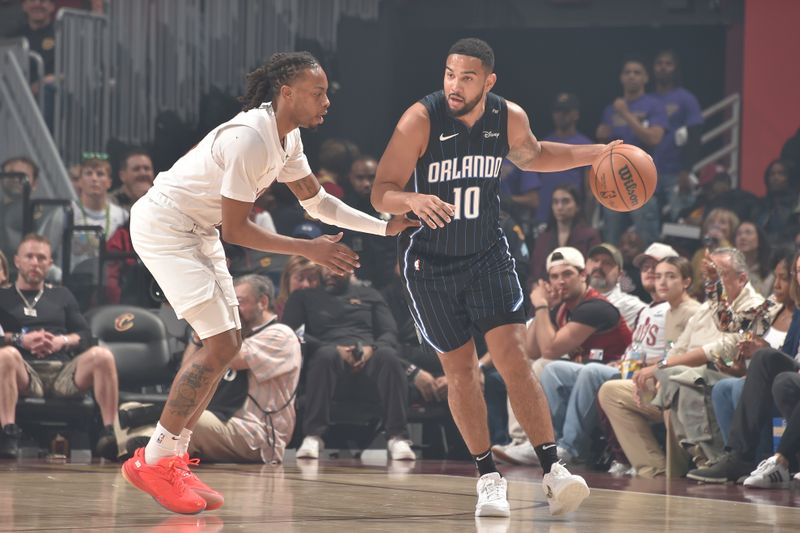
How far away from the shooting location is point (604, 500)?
5.50 meters

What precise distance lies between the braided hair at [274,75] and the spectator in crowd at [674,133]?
6.37 meters

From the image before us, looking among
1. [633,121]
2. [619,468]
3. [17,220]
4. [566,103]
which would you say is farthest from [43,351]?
[633,121]

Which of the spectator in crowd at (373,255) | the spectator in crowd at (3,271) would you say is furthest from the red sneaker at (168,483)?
the spectator in crowd at (373,255)

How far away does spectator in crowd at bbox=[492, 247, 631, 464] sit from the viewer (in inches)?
316

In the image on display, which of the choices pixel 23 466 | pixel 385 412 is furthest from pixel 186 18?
pixel 23 466

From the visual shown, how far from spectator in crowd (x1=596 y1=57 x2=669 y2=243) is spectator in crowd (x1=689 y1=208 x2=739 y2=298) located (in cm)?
101

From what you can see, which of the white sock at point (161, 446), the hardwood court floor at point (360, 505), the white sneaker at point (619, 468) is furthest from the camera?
the white sneaker at point (619, 468)

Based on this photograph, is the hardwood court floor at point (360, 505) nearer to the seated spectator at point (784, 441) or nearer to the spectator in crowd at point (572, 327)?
the seated spectator at point (784, 441)

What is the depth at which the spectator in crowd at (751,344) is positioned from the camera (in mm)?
6945

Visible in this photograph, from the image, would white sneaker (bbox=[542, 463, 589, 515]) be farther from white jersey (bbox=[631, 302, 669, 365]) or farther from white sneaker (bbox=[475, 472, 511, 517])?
white jersey (bbox=[631, 302, 669, 365])

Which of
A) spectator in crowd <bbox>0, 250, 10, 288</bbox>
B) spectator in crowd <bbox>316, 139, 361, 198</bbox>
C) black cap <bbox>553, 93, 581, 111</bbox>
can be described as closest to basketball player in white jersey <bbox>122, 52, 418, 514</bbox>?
spectator in crowd <bbox>0, 250, 10, 288</bbox>

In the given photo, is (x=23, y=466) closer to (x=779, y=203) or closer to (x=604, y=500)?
(x=604, y=500)

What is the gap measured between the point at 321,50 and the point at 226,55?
877 millimetres

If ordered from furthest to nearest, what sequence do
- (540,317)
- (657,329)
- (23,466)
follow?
(540,317)
(657,329)
(23,466)
